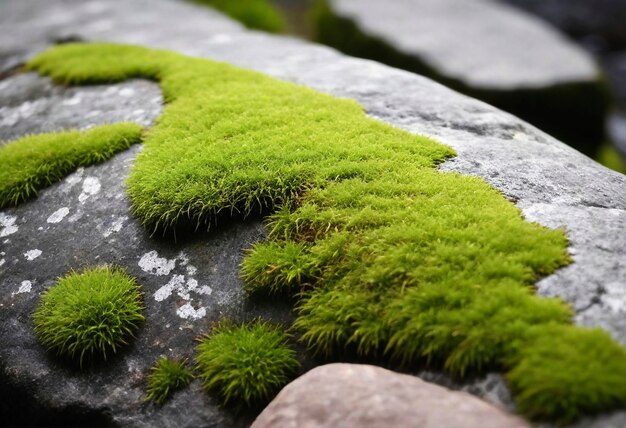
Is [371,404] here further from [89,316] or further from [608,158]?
[608,158]

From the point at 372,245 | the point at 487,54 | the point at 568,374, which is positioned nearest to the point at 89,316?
the point at 372,245

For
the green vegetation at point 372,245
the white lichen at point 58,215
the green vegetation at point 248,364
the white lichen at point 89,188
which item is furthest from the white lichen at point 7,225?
the green vegetation at point 248,364

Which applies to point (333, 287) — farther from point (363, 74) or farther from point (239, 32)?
point (239, 32)

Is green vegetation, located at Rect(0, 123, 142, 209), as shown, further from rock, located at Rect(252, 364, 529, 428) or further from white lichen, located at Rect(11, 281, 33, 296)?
rock, located at Rect(252, 364, 529, 428)

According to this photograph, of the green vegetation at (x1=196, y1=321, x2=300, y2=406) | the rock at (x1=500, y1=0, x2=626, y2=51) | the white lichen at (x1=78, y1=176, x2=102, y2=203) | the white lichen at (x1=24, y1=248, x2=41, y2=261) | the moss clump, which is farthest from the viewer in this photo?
the rock at (x1=500, y1=0, x2=626, y2=51)

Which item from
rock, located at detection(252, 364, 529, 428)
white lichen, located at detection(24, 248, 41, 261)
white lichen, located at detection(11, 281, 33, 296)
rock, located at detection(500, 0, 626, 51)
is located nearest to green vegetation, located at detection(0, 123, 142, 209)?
white lichen, located at detection(24, 248, 41, 261)

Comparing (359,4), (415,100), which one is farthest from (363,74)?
(359,4)
